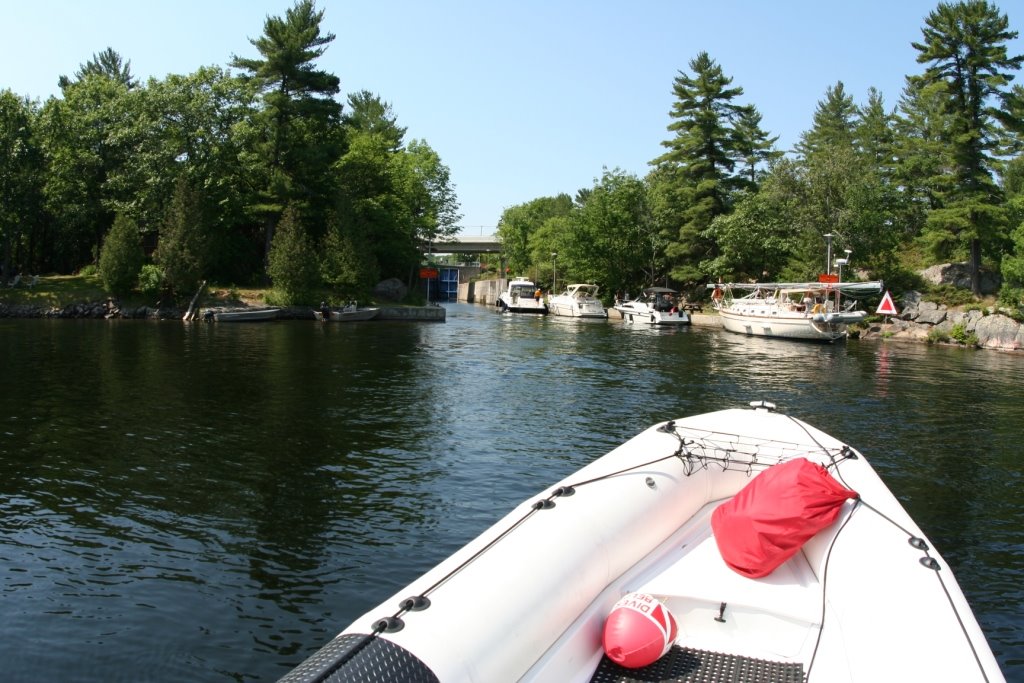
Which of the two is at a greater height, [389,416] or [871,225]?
[871,225]

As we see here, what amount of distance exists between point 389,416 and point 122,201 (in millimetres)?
39772

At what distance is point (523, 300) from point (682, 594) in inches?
2281

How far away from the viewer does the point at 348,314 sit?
44.2m

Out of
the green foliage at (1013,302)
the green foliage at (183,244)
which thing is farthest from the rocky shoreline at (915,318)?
the green foliage at (183,244)

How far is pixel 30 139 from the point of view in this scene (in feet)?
145

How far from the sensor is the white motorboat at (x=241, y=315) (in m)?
41.3

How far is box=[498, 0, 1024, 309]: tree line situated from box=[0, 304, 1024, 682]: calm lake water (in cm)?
1765

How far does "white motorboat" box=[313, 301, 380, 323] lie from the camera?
1724 inches

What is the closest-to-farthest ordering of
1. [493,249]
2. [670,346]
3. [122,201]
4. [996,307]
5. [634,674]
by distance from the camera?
[634,674] < [670,346] < [996,307] < [122,201] < [493,249]

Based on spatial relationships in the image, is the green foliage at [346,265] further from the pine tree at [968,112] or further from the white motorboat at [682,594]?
the white motorboat at [682,594]

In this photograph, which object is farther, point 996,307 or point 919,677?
point 996,307

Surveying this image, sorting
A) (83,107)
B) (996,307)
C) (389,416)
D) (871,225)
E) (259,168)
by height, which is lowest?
(389,416)

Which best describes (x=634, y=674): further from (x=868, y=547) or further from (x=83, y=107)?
(x=83, y=107)

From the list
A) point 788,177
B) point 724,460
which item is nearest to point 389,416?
point 724,460
